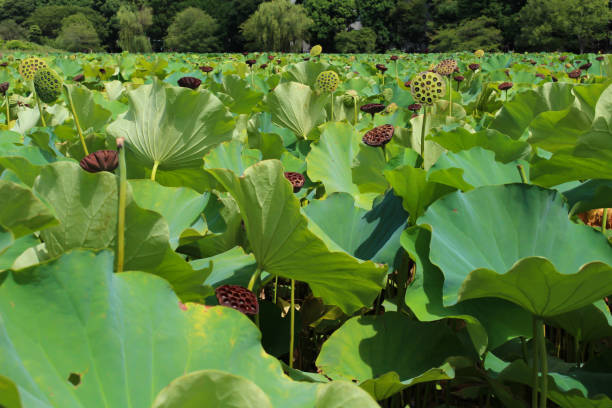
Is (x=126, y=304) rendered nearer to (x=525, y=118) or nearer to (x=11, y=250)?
(x=11, y=250)

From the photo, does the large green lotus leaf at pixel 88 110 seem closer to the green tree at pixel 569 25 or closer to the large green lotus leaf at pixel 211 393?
the large green lotus leaf at pixel 211 393

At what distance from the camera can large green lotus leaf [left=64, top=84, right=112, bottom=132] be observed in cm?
131

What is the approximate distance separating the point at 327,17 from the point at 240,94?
45.6 m

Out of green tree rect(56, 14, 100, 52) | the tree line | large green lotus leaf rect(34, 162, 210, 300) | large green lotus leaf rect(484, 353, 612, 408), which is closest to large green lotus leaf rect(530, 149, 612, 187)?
large green lotus leaf rect(484, 353, 612, 408)

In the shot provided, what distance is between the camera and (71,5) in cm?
5781

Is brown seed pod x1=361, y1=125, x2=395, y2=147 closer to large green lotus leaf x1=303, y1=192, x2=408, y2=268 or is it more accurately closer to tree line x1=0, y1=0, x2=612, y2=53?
large green lotus leaf x1=303, y1=192, x2=408, y2=268

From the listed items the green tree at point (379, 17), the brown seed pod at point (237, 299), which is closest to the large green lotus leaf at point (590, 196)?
the brown seed pod at point (237, 299)

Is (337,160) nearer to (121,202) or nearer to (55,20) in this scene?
(121,202)

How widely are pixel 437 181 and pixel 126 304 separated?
557 mm

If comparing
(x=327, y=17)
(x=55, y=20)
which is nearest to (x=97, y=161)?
(x=327, y=17)

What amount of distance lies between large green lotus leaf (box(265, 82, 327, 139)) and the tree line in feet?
100

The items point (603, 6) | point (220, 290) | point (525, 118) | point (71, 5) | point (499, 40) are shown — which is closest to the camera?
point (220, 290)

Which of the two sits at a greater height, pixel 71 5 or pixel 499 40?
pixel 71 5

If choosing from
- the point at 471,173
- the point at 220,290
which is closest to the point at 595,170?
the point at 471,173
